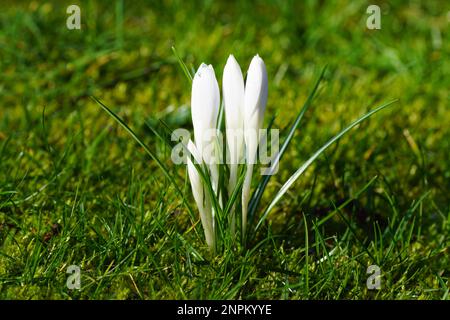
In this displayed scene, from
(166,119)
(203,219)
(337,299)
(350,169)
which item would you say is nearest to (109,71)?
(166,119)

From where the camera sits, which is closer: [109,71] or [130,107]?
[130,107]

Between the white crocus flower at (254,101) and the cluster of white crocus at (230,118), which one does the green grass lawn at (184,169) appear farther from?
the white crocus flower at (254,101)

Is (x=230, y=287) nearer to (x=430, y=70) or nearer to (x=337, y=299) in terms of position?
(x=337, y=299)

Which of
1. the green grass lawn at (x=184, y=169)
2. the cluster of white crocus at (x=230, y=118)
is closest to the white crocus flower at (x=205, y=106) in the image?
the cluster of white crocus at (x=230, y=118)

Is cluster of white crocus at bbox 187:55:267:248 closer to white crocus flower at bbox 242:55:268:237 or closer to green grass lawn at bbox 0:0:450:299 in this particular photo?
white crocus flower at bbox 242:55:268:237

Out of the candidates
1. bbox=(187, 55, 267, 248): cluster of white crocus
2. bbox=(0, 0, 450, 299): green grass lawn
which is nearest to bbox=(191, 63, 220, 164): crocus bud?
bbox=(187, 55, 267, 248): cluster of white crocus
